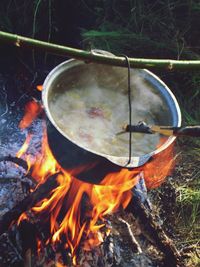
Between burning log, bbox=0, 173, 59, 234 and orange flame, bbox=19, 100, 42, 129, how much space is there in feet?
2.84

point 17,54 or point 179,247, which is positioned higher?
point 17,54

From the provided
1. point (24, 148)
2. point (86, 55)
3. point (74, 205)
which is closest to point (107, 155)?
point (86, 55)

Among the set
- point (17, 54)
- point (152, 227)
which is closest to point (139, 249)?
point (152, 227)

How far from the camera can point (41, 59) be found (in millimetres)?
4512

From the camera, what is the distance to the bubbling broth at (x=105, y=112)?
2.63 m

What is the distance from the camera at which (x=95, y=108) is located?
2873mm

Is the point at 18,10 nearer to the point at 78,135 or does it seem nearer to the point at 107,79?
the point at 107,79

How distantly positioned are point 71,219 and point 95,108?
3.16 feet

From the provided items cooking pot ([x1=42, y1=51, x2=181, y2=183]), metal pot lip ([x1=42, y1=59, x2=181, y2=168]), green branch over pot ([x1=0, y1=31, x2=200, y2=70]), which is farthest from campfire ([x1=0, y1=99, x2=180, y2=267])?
green branch over pot ([x1=0, y1=31, x2=200, y2=70])

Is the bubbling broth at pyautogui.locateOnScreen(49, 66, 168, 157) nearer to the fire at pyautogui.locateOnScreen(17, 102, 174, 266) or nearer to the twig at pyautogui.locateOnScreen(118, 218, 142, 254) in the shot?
the fire at pyautogui.locateOnScreen(17, 102, 174, 266)

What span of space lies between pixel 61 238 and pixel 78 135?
0.92 metres

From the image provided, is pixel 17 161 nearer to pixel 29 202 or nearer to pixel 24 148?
pixel 24 148

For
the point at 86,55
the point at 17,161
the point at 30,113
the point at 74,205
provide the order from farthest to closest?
the point at 30,113 < the point at 17,161 < the point at 74,205 < the point at 86,55

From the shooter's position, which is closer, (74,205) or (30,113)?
(74,205)
